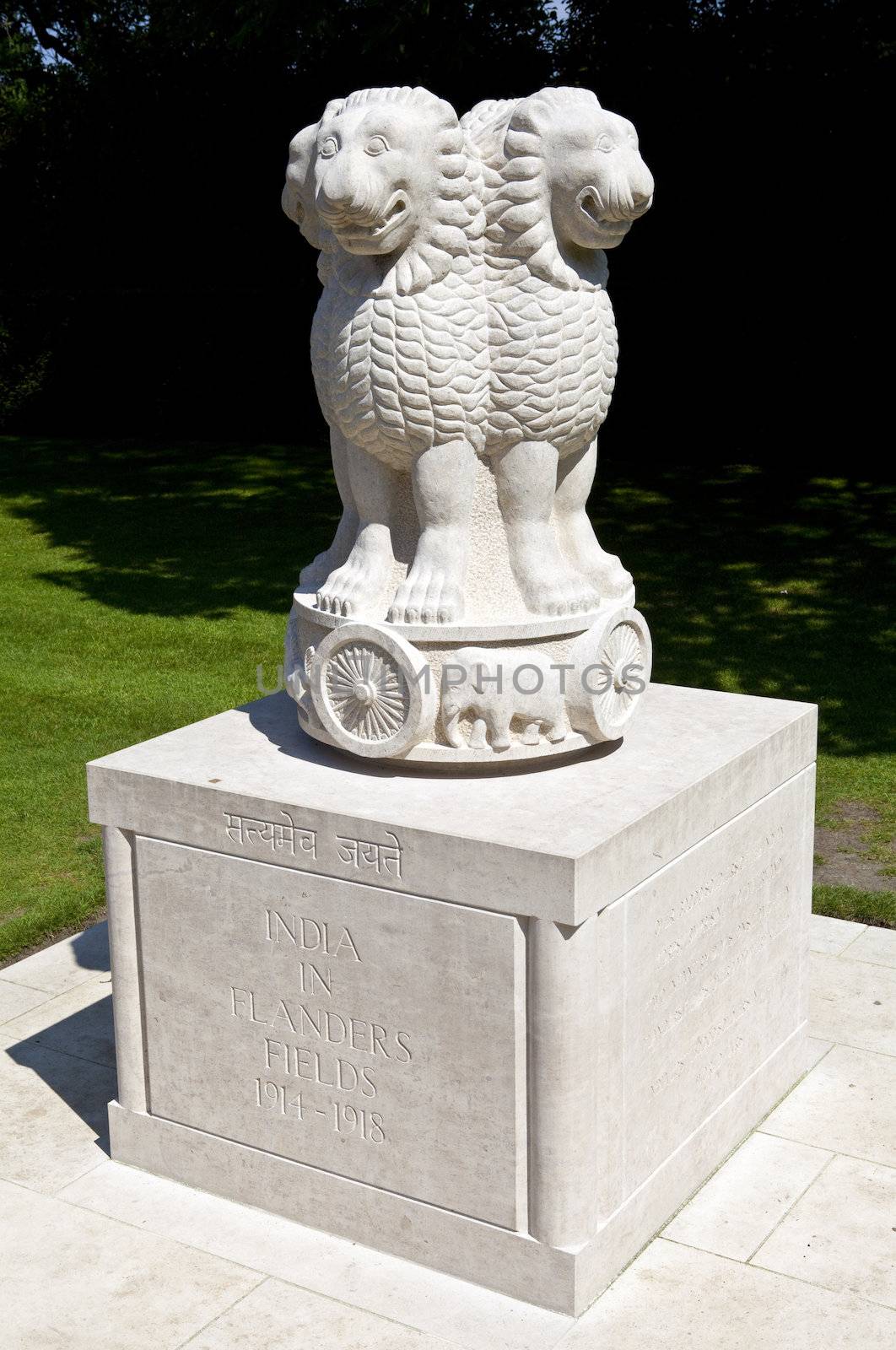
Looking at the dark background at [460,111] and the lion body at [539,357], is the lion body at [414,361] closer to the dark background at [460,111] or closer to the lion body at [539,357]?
the lion body at [539,357]

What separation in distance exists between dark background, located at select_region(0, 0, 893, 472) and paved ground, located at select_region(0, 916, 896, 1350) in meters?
11.0

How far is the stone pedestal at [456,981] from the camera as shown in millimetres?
4070

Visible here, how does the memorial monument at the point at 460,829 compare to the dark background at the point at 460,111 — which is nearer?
the memorial monument at the point at 460,829

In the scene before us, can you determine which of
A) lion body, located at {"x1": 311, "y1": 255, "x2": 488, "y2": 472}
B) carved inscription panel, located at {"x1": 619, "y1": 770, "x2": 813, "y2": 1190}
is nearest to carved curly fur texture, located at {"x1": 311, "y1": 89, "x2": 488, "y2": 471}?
lion body, located at {"x1": 311, "y1": 255, "x2": 488, "y2": 472}

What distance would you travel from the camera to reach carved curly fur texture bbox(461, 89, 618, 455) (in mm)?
4473

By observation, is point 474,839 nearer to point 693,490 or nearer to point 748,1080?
point 748,1080

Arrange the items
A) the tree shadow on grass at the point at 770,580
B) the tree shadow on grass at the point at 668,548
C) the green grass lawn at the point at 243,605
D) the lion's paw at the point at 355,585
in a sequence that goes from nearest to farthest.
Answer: the lion's paw at the point at 355,585
the green grass lawn at the point at 243,605
the tree shadow on grass at the point at 770,580
the tree shadow on grass at the point at 668,548

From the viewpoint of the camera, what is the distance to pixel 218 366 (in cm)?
1869

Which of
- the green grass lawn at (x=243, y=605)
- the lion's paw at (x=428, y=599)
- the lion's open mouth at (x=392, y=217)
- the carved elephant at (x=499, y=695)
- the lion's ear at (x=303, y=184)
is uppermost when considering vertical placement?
the lion's ear at (x=303, y=184)

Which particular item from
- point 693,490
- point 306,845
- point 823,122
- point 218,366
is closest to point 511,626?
point 306,845

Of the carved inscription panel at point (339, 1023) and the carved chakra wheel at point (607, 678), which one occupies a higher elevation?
the carved chakra wheel at point (607, 678)

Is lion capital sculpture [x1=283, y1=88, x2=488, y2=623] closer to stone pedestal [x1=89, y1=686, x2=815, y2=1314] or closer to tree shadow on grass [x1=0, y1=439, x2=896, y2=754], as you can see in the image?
stone pedestal [x1=89, y1=686, x2=815, y2=1314]

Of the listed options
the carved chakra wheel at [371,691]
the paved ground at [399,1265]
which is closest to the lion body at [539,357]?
the carved chakra wheel at [371,691]

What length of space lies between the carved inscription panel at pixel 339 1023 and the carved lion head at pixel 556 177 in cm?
205
